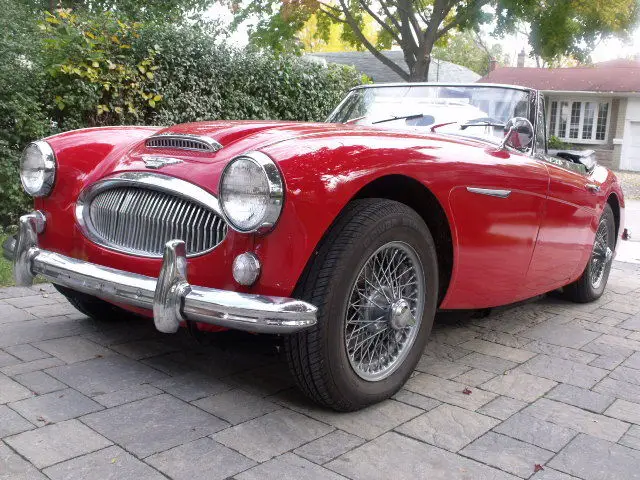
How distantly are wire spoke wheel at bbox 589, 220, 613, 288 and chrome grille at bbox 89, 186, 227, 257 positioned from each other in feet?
11.1

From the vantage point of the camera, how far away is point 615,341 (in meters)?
4.05

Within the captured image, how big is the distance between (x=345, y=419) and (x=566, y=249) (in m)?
2.05

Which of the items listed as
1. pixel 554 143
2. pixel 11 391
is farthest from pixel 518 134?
pixel 554 143

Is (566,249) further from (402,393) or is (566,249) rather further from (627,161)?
(627,161)

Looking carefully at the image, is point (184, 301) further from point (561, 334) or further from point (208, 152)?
point (561, 334)

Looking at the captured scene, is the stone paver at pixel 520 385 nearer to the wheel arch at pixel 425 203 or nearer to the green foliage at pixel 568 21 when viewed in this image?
the wheel arch at pixel 425 203

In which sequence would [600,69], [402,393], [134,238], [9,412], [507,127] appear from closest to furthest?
[9,412] < [134,238] < [402,393] < [507,127] < [600,69]

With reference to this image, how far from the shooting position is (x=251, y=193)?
2352 millimetres

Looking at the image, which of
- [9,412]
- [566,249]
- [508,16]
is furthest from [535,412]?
[508,16]

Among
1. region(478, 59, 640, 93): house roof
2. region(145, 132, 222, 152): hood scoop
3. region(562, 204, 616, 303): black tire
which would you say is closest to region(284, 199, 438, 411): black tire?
region(145, 132, 222, 152): hood scoop

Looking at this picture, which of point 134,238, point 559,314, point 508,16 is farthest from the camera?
point 508,16

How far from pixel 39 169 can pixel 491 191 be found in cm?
214

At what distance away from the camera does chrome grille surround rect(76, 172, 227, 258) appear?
252 cm

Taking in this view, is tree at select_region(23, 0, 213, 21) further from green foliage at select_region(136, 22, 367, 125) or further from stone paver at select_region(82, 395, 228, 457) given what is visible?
stone paver at select_region(82, 395, 228, 457)
